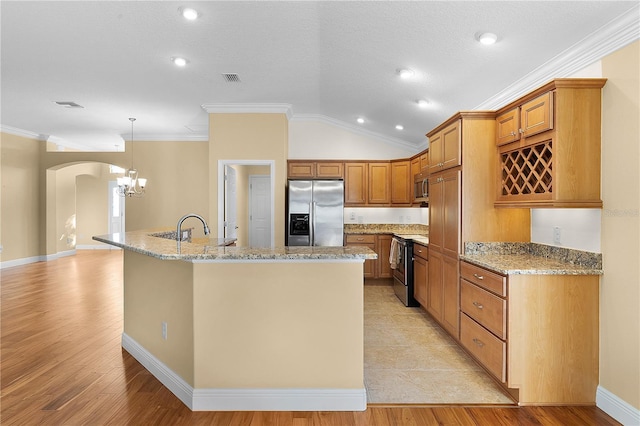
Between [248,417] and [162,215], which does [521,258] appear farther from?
[162,215]

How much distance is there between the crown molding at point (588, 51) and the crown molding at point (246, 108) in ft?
10.7

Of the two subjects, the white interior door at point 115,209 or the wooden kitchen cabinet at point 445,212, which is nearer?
the wooden kitchen cabinet at point 445,212

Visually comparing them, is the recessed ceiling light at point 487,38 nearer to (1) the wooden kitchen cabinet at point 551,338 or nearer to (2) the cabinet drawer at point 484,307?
(1) the wooden kitchen cabinet at point 551,338

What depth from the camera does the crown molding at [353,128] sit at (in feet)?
21.0

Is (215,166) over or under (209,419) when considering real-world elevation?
over

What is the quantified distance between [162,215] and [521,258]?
725cm

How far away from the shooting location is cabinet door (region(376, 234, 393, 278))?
6207mm

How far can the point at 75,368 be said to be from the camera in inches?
A: 117

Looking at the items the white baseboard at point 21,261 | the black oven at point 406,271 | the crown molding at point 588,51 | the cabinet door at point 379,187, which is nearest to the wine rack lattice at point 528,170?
the crown molding at point 588,51

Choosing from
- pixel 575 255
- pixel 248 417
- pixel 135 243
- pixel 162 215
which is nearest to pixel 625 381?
pixel 575 255

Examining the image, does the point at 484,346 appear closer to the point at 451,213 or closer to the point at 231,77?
the point at 451,213

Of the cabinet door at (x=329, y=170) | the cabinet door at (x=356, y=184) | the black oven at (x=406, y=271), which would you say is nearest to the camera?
the black oven at (x=406, y=271)

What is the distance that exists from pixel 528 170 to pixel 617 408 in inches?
67.9

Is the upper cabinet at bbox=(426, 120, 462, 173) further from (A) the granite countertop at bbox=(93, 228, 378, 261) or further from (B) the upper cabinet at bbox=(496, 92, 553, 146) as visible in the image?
(A) the granite countertop at bbox=(93, 228, 378, 261)
